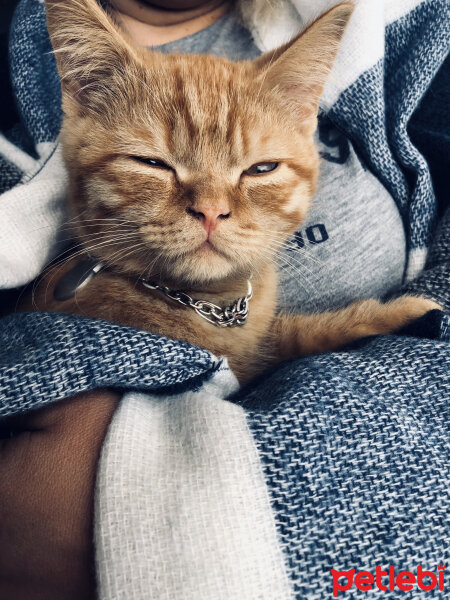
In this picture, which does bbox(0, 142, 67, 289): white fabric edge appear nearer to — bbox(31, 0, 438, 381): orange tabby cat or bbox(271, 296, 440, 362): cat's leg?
bbox(31, 0, 438, 381): orange tabby cat

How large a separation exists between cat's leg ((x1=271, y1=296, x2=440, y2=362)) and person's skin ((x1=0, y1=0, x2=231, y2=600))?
1.70 ft

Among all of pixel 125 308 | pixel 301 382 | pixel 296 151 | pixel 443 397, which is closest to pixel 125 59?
pixel 296 151

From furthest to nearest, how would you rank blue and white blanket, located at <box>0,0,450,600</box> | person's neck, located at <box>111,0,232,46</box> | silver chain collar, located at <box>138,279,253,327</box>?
person's neck, located at <box>111,0,232,46</box>, silver chain collar, located at <box>138,279,253,327</box>, blue and white blanket, located at <box>0,0,450,600</box>

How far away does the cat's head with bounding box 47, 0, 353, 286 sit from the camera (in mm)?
817

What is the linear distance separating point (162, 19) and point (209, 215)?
828 millimetres

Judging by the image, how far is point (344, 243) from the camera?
1029mm

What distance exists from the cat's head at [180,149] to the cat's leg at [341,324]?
0.63ft

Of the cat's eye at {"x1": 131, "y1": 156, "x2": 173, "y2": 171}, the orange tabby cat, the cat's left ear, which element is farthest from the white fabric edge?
the cat's left ear

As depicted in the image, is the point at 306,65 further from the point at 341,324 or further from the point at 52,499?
the point at 52,499

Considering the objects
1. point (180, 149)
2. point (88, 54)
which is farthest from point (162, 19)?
point (180, 149)

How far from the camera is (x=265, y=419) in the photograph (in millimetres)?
551

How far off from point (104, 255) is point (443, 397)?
646mm

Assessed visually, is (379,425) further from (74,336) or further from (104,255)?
(104,255)

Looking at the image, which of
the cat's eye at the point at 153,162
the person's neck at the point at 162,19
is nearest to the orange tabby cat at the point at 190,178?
the cat's eye at the point at 153,162
